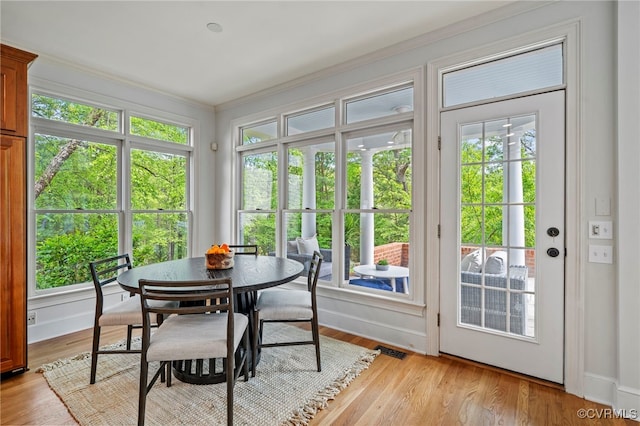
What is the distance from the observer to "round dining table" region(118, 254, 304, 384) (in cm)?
198

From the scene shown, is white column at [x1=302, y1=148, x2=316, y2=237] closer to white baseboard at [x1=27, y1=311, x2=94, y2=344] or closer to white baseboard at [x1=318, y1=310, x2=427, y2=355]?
white baseboard at [x1=318, y1=310, x2=427, y2=355]

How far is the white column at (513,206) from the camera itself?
89.0 inches

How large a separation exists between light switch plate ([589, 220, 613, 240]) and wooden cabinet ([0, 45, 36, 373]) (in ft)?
12.9

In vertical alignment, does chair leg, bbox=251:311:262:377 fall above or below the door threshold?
above

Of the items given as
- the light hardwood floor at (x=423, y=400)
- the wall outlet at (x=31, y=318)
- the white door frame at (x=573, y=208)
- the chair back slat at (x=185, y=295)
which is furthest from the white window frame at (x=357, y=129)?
the wall outlet at (x=31, y=318)

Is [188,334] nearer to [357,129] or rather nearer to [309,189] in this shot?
[309,189]

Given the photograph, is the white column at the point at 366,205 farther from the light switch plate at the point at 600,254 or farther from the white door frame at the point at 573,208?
the light switch plate at the point at 600,254

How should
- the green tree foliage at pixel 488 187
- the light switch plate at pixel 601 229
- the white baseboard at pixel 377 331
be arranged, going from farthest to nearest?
the white baseboard at pixel 377 331
the green tree foliage at pixel 488 187
the light switch plate at pixel 601 229

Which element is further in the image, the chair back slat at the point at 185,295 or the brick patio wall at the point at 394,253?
the brick patio wall at the point at 394,253

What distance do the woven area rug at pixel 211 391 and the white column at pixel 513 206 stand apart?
1.36 m

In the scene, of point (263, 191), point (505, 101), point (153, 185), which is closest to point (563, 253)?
point (505, 101)

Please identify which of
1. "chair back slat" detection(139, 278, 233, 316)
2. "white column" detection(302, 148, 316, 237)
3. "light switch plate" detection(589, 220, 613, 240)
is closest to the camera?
"chair back slat" detection(139, 278, 233, 316)

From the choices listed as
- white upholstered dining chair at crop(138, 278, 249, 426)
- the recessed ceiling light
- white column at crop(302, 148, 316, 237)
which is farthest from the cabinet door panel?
white column at crop(302, 148, 316, 237)

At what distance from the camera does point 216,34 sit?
2594 mm
